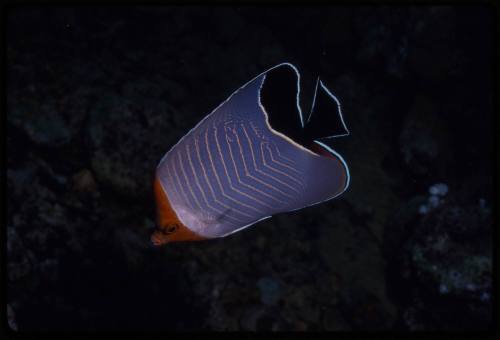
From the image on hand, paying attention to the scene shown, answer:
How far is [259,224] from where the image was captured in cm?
333

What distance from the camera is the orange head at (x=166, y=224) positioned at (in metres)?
1.37

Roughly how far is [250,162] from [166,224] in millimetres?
418

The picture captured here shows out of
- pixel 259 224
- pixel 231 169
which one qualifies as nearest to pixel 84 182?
pixel 259 224

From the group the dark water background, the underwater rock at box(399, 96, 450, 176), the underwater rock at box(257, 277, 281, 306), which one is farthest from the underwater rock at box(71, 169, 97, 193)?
the underwater rock at box(399, 96, 450, 176)

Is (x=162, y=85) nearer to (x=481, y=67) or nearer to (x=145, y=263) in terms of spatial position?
(x=145, y=263)

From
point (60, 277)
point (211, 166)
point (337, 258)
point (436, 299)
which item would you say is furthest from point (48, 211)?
point (436, 299)

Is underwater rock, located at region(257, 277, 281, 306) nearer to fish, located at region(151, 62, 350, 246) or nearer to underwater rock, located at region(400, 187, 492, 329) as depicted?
underwater rock, located at region(400, 187, 492, 329)

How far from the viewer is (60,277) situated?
8.86ft

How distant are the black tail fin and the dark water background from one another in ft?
5.85

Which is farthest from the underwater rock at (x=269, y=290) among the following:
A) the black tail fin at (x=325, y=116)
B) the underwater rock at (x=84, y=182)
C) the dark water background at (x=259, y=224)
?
the black tail fin at (x=325, y=116)

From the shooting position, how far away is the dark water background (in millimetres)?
2760

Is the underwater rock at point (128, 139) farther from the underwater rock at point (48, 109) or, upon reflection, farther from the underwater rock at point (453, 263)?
the underwater rock at point (453, 263)

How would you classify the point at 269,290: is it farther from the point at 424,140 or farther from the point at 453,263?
the point at 424,140

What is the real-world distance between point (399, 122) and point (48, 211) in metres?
3.96
